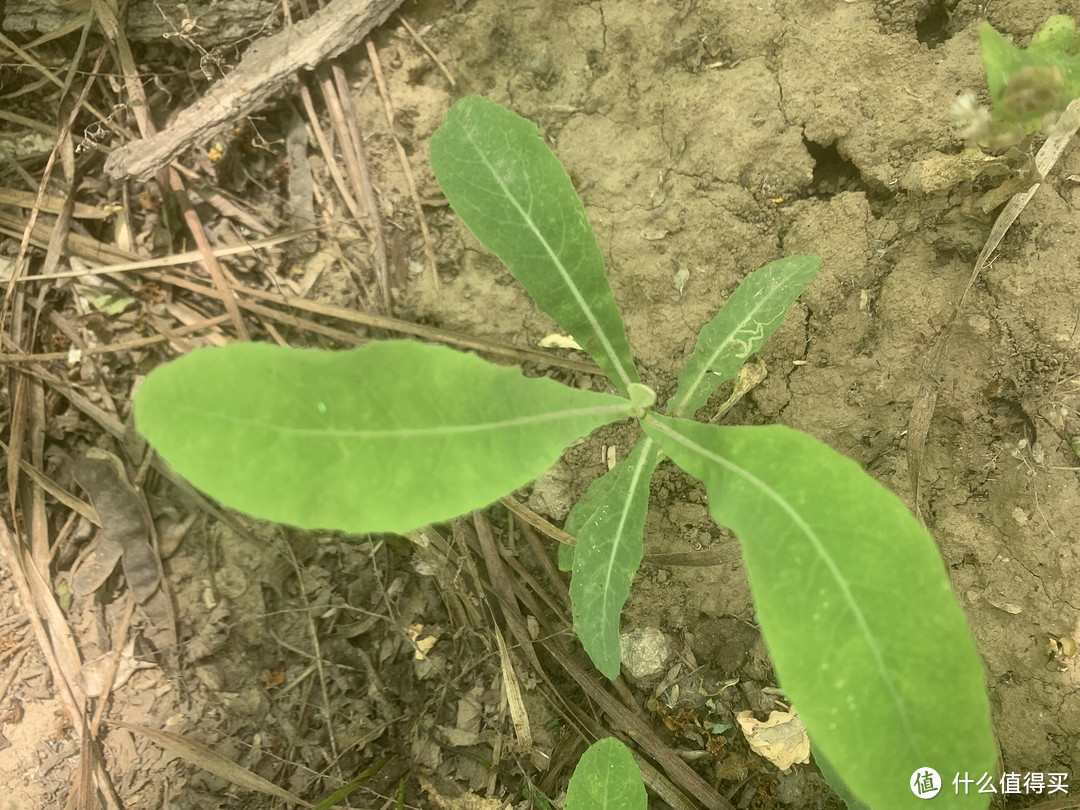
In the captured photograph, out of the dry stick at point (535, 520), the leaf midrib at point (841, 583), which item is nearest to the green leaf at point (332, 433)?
the leaf midrib at point (841, 583)

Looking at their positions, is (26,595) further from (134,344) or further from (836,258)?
(836,258)

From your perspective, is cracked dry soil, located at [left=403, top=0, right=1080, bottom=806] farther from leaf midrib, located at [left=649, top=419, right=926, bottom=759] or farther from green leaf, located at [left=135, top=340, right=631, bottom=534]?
green leaf, located at [left=135, top=340, right=631, bottom=534]

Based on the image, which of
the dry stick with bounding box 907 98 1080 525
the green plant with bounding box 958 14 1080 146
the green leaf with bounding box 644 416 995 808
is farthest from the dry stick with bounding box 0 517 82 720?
the green plant with bounding box 958 14 1080 146

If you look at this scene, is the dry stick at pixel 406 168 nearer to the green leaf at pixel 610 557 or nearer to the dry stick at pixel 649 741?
the green leaf at pixel 610 557

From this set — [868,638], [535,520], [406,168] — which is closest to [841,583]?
[868,638]

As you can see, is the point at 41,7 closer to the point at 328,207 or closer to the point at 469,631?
the point at 328,207

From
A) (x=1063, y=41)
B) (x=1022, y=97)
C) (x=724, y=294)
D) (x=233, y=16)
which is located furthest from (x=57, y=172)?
(x=1063, y=41)
